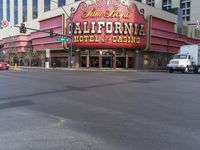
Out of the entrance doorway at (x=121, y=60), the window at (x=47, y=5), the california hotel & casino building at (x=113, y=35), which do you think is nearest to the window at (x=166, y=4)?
the california hotel & casino building at (x=113, y=35)

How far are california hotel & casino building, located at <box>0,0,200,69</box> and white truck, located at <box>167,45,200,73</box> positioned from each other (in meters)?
10.2

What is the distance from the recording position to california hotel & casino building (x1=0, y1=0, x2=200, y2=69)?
1735 inches

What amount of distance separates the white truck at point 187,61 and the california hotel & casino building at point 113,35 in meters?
10.2

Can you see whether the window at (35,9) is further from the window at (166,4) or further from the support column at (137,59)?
the window at (166,4)

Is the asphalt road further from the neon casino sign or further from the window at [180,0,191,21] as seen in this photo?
the window at [180,0,191,21]

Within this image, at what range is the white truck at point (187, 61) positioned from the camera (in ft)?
116

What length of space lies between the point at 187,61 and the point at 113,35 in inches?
538

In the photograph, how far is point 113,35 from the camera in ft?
144

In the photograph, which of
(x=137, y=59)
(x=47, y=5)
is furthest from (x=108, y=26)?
(x=47, y=5)

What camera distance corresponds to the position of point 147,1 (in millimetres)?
84375

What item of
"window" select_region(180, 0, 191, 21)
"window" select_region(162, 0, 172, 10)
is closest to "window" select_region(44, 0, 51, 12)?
"window" select_region(162, 0, 172, 10)

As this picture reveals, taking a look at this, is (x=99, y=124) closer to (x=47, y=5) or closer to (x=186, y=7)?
(x=47, y=5)

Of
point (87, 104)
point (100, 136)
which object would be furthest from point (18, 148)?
point (87, 104)

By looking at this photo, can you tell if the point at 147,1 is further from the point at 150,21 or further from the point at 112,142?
the point at 112,142
